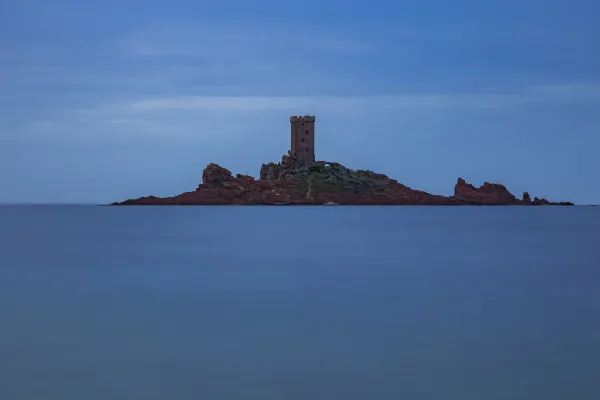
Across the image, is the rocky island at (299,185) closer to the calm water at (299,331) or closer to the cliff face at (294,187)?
the cliff face at (294,187)

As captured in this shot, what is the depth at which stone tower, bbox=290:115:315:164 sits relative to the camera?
559ft

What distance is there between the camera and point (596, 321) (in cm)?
2259

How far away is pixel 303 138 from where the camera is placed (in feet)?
565

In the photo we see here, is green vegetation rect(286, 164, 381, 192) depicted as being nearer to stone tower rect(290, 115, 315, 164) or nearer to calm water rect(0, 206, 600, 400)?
stone tower rect(290, 115, 315, 164)

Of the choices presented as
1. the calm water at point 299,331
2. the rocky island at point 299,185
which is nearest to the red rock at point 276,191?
the rocky island at point 299,185

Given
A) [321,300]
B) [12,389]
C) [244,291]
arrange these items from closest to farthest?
1. [12,389]
2. [321,300]
3. [244,291]

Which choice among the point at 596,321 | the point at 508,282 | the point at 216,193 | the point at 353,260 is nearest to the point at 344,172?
the point at 216,193

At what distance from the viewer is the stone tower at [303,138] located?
559 feet

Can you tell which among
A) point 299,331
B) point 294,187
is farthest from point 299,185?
point 299,331

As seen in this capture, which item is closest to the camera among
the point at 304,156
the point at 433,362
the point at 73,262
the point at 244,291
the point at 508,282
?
the point at 433,362

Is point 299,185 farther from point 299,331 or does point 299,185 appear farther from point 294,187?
point 299,331

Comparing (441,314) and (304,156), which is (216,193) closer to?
(304,156)

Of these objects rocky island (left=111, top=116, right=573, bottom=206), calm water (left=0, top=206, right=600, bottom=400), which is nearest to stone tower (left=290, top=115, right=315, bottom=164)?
rocky island (left=111, top=116, right=573, bottom=206)

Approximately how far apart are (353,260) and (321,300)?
61.9 feet
